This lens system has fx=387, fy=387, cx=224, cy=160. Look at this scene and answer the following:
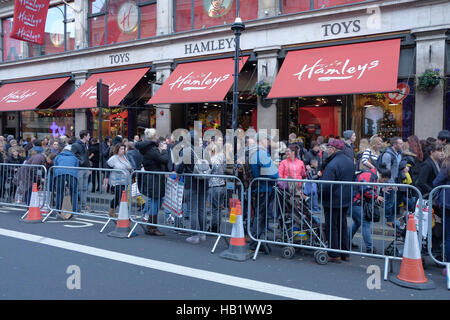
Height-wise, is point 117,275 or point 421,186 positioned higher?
point 421,186

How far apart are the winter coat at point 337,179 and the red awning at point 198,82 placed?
682cm

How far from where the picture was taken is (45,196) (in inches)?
347

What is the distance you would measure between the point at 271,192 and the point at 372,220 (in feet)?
5.18

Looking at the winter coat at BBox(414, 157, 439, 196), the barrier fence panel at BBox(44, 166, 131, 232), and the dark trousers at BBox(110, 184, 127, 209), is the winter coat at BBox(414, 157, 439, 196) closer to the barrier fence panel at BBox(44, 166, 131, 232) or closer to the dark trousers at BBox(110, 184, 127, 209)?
the dark trousers at BBox(110, 184, 127, 209)

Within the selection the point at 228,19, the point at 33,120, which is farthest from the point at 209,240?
the point at 33,120

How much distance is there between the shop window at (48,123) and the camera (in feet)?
64.2

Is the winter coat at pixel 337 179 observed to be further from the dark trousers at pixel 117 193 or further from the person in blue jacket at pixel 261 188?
the dark trousers at pixel 117 193

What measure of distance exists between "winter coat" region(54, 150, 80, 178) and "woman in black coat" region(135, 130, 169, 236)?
1867mm

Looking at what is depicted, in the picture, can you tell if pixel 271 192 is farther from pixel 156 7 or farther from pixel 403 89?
pixel 156 7

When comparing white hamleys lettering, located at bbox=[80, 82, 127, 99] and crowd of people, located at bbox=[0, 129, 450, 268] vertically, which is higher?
white hamleys lettering, located at bbox=[80, 82, 127, 99]

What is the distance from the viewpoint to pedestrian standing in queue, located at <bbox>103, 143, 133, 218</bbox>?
7887 millimetres

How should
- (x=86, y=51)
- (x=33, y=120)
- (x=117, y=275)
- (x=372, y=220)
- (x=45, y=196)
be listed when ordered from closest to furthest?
(x=117, y=275)
(x=372, y=220)
(x=45, y=196)
(x=86, y=51)
(x=33, y=120)

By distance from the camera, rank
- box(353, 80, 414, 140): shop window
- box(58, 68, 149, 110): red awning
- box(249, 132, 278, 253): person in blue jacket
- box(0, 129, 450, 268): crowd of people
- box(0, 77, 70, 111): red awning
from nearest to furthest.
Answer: box(0, 129, 450, 268): crowd of people
box(249, 132, 278, 253): person in blue jacket
box(353, 80, 414, 140): shop window
box(58, 68, 149, 110): red awning
box(0, 77, 70, 111): red awning

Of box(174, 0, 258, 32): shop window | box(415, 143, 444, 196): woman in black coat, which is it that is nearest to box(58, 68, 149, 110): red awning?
box(174, 0, 258, 32): shop window
